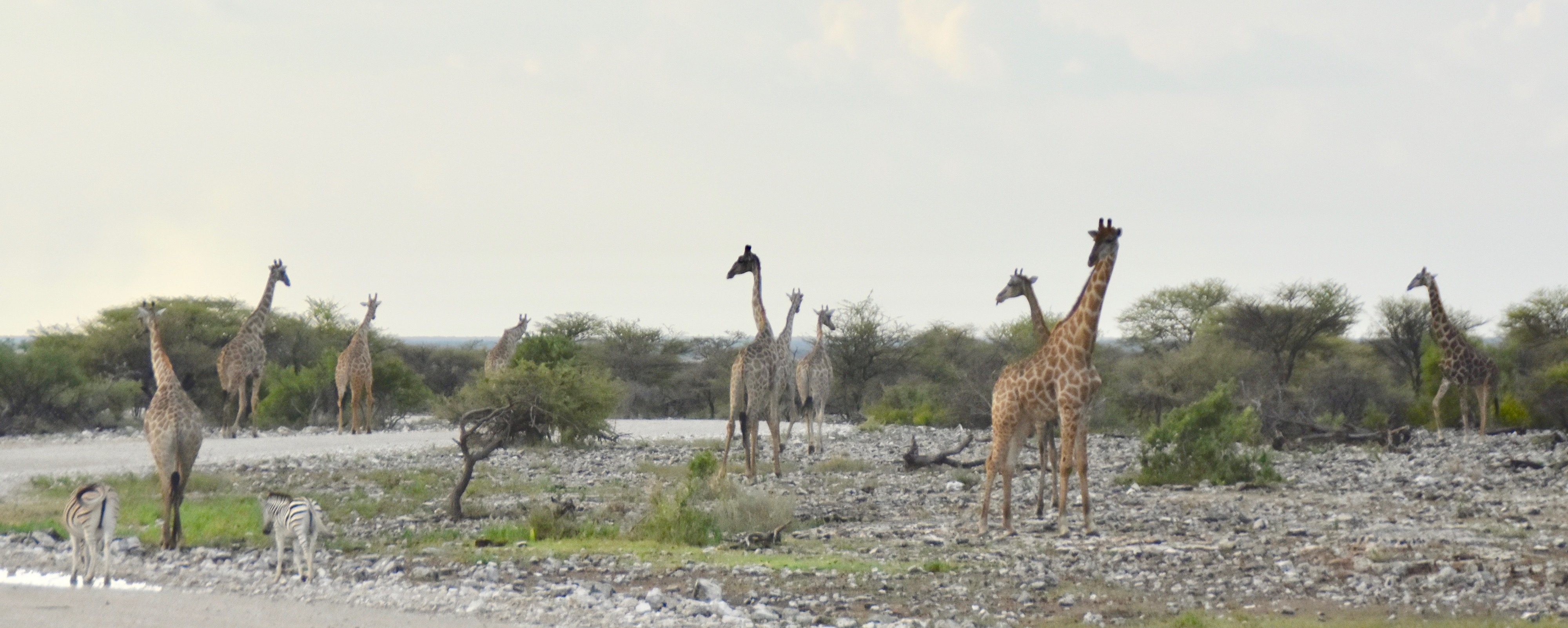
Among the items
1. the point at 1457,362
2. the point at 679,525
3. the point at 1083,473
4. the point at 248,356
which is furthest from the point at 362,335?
the point at 1457,362

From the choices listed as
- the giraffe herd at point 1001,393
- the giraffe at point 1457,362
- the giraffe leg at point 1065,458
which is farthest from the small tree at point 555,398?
the giraffe at point 1457,362

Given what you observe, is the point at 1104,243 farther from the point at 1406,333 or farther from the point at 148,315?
the point at 1406,333

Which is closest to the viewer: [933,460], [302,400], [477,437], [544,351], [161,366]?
[161,366]

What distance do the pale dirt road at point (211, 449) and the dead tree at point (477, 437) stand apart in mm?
4295

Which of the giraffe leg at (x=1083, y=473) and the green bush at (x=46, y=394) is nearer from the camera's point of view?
the giraffe leg at (x=1083, y=473)

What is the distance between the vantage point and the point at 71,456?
19.0 meters

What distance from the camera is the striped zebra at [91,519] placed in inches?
343

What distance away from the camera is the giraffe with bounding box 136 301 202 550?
10.4m

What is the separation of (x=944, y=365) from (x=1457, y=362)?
54.3ft

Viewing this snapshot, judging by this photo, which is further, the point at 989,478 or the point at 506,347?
the point at 506,347

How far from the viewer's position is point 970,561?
32.6 feet

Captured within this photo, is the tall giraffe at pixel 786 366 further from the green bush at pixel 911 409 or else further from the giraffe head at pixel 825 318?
the green bush at pixel 911 409

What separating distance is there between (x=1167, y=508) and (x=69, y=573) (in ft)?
32.8

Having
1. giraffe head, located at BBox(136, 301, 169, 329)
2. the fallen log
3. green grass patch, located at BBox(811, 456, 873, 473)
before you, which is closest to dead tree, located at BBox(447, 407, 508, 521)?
giraffe head, located at BBox(136, 301, 169, 329)
